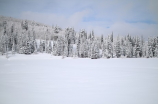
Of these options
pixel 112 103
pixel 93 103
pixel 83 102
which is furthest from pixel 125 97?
pixel 83 102

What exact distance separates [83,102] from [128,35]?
84.9m

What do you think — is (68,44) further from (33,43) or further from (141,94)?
(141,94)

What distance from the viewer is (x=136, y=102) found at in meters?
5.40

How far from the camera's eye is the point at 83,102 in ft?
17.5

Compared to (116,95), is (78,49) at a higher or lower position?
higher

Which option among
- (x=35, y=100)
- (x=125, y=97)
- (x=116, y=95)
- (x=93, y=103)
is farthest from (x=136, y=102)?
(x=35, y=100)

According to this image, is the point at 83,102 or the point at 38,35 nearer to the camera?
the point at 83,102

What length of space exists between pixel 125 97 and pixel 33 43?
219 feet

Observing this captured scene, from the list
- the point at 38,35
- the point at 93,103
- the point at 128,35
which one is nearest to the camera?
the point at 93,103

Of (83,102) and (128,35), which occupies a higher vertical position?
(128,35)

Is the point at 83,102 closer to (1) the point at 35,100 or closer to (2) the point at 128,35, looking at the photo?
(1) the point at 35,100

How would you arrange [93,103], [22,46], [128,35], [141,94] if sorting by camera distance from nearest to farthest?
[93,103], [141,94], [22,46], [128,35]

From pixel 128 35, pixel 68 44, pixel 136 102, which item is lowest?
pixel 136 102

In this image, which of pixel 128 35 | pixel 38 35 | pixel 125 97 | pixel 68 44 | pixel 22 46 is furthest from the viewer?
pixel 38 35
